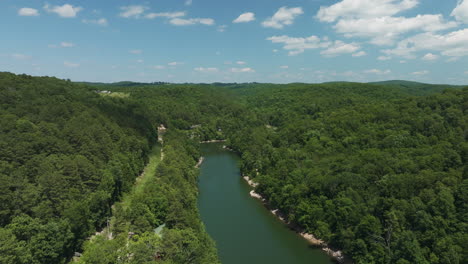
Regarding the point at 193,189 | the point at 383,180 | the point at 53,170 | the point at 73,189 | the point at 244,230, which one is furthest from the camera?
the point at 193,189

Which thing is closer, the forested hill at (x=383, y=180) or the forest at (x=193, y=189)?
the forest at (x=193, y=189)

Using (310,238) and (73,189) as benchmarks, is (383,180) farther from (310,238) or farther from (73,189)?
(73,189)

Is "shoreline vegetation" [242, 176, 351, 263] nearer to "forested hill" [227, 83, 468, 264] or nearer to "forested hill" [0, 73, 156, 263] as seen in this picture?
"forested hill" [227, 83, 468, 264]

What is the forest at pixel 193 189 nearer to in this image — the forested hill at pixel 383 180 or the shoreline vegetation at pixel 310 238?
the forested hill at pixel 383 180

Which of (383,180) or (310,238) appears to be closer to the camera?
(383,180)

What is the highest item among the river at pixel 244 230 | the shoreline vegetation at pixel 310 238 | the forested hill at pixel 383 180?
the forested hill at pixel 383 180

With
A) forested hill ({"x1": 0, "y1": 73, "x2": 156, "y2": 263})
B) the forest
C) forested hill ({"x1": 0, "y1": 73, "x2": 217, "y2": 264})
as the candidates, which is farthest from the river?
forested hill ({"x1": 0, "y1": 73, "x2": 156, "y2": 263})

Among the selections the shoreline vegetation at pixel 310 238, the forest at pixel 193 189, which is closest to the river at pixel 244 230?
the shoreline vegetation at pixel 310 238

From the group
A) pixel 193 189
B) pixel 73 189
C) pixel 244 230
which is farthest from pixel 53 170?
pixel 244 230

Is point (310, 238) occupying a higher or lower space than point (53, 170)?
lower
